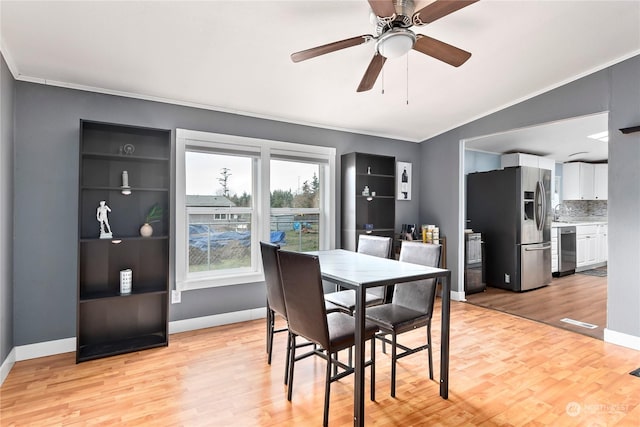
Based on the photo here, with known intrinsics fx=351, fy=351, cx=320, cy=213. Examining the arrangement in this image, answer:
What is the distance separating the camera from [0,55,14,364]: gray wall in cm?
253

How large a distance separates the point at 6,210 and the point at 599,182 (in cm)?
937

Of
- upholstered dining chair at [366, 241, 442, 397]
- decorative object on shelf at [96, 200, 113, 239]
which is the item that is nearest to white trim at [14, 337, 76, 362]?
decorative object on shelf at [96, 200, 113, 239]

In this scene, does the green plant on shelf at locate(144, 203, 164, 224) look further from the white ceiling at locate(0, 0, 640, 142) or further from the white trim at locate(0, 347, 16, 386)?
the white trim at locate(0, 347, 16, 386)

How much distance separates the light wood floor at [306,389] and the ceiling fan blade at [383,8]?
2236 millimetres

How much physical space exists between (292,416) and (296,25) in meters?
2.57

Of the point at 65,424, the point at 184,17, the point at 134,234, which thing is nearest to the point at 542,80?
the point at 184,17

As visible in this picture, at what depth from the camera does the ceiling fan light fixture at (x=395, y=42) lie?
1905 mm

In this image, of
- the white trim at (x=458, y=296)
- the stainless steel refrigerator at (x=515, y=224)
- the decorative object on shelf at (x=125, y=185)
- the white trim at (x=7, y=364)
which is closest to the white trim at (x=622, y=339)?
the white trim at (x=458, y=296)

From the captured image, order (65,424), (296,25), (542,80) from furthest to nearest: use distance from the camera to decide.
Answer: (542,80), (296,25), (65,424)

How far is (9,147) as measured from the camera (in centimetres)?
271

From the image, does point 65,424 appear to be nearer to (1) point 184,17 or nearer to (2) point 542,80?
(1) point 184,17

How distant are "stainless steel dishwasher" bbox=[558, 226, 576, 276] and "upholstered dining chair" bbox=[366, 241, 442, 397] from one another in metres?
4.91

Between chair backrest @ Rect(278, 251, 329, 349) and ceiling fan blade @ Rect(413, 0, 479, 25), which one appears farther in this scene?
chair backrest @ Rect(278, 251, 329, 349)

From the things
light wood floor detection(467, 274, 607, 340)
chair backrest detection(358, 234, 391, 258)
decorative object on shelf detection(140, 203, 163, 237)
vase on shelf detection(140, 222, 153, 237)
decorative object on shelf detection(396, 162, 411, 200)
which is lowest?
light wood floor detection(467, 274, 607, 340)
